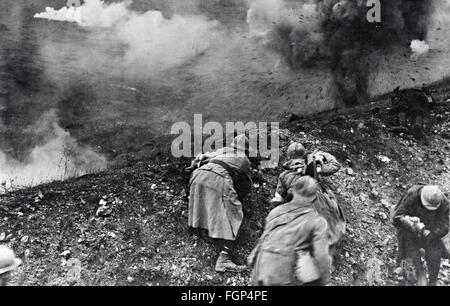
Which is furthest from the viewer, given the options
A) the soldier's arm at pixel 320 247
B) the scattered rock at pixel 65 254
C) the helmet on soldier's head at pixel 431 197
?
the scattered rock at pixel 65 254

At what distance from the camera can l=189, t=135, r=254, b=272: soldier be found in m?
4.58

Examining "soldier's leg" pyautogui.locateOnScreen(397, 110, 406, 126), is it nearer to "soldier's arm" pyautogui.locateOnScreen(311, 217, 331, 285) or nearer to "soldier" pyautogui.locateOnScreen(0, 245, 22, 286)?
"soldier's arm" pyautogui.locateOnScreen(311, 217, 331, 285)

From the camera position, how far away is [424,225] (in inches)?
174

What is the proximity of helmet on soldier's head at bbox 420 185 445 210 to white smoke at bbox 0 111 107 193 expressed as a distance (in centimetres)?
1109

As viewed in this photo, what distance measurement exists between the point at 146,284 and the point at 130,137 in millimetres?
11505

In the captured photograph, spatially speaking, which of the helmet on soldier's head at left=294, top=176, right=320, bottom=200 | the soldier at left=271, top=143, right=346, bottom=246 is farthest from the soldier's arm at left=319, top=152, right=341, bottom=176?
the helmet on soldier's head at left=294, top=176, right=320, bottom=200

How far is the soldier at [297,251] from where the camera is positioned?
3320 mm

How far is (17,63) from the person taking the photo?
50.2 ft

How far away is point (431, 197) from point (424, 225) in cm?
33

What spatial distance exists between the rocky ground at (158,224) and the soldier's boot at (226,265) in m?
0.10

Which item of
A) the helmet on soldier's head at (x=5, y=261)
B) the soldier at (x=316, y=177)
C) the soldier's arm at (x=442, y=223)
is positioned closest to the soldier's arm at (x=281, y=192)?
the soldier at (x=316, y=177)

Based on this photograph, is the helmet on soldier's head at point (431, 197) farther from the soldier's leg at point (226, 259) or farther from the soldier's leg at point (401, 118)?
the soldier's leg at point (401, 118)

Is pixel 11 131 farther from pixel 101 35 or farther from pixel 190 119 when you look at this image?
pixel 190 119

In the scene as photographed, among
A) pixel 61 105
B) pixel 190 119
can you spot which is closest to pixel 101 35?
pixel 61 105
